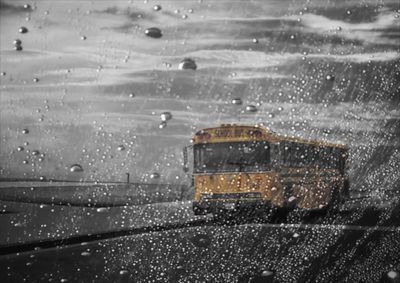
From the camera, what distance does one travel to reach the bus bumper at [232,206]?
18.4m

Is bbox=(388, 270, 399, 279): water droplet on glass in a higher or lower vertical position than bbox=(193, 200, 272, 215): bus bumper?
higher

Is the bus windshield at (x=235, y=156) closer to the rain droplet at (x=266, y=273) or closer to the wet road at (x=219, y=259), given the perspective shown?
the wet road at (x=219, y=259)

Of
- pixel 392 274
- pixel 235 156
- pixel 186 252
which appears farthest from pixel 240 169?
pixel 392 274

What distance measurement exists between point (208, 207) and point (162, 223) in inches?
126

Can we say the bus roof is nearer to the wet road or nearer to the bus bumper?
the bus bumper

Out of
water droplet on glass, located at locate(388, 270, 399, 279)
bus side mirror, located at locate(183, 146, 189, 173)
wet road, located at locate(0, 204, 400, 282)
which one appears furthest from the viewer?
bus side mirror, located at locate(183, 146, 189, 173)

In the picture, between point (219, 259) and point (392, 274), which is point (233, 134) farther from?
point (392, 274)

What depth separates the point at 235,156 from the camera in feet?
60.5

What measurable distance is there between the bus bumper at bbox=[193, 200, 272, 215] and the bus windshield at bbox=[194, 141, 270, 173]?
974mm

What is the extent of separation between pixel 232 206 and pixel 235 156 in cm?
151

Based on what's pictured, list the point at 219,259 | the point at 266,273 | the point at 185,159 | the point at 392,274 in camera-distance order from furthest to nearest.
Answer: the point at 185,159
the point at 219,259
the point at 266,273
the point at 392,274

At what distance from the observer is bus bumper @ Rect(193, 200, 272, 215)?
18.4m

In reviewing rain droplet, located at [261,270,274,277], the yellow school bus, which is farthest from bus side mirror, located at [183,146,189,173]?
rain droplet, located at [261,270,274,277]

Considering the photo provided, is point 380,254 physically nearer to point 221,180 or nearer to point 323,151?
point 221,180
